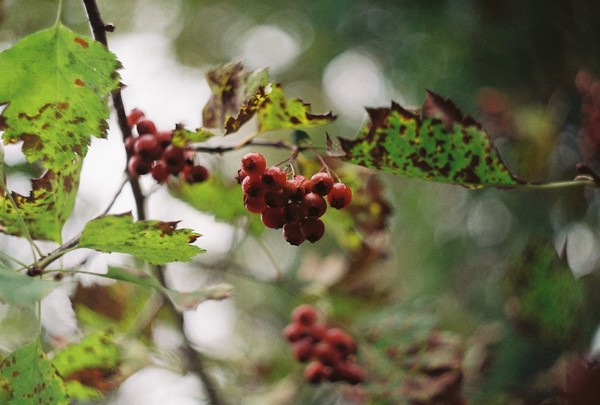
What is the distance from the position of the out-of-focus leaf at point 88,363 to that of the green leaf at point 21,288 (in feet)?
0.99

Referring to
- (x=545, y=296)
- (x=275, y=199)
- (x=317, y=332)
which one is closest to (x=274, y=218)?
(x=275, y=199)

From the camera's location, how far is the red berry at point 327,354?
132cm

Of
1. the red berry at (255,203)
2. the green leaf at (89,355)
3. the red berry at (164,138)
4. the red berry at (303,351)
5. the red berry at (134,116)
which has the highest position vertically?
the red berry at (134,116)

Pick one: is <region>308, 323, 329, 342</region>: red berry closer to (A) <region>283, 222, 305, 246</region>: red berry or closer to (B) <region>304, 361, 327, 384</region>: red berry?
(B) <region>304, 361, 327, 384</region>: red berry

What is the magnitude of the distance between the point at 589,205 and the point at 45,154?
6.27ft

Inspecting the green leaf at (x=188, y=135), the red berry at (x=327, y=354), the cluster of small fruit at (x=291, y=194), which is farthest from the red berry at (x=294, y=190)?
the red berry at (x=327, y=354)

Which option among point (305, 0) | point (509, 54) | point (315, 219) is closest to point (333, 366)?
point (315, 219)

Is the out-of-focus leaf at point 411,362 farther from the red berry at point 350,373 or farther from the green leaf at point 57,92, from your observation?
the green leaf at point 57,92

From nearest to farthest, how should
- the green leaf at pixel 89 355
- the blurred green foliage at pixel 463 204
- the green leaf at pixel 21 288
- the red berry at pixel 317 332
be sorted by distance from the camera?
the green leaf at pixel 21 288 < the green leaf at pixel 89 355 < the red berry at pixel 317 332 < the blurred green foliage at pixel 463 204

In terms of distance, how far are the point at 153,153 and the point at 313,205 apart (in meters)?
0.27

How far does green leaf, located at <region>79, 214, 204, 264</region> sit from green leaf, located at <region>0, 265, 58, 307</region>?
90mm

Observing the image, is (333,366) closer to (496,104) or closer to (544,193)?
(496,104)

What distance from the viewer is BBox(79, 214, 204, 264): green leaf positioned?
28.5 inches

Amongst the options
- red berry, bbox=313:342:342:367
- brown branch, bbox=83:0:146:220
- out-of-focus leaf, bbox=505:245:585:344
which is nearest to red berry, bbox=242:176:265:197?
brown branch, bbox=83:0:146:220
